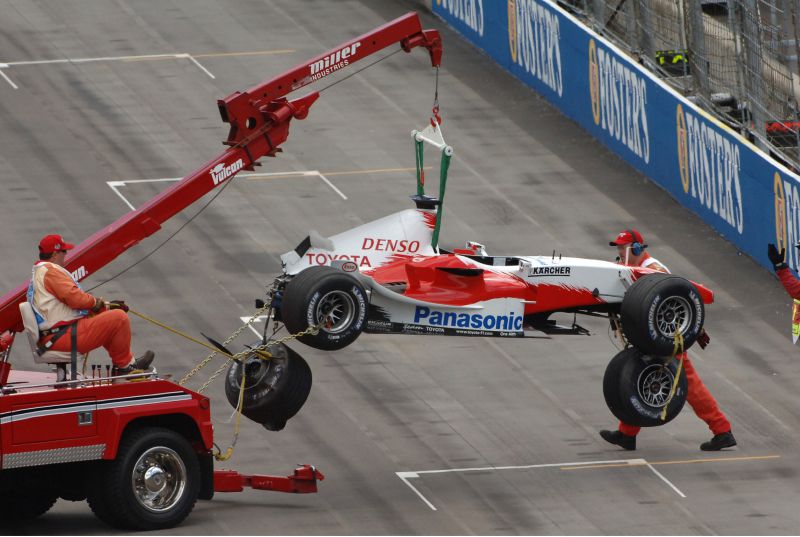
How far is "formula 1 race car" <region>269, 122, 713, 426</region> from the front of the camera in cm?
1902

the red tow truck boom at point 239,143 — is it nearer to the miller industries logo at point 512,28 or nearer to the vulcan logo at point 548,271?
the vulcan logo at point 548,271

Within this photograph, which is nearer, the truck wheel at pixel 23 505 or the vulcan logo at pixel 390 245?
the truck wheel at pixel 23 505

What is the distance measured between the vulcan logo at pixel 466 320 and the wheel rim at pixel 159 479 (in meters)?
3.05

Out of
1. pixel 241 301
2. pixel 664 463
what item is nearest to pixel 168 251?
pixel 241 301

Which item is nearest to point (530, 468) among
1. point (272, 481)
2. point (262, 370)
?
point (272, 481)

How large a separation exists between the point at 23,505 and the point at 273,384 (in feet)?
9.10

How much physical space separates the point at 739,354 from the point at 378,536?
323 inches

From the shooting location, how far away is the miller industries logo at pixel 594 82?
31672 millimetres

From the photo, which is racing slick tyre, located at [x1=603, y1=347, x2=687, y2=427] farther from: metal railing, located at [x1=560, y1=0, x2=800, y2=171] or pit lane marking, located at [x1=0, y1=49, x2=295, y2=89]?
pit lane marking, located at [x1=0, y1=49, x2=295, y2=89]

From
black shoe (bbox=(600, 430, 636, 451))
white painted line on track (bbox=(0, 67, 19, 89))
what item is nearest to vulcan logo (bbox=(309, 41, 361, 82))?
black shoe (bbox=(600, 430, 636, 451))

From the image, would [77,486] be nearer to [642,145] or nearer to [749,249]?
[749,249]

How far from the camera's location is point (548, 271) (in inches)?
766

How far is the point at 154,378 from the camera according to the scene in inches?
699

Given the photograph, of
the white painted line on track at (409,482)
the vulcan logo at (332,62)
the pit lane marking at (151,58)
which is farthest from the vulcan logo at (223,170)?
the pit lane marking at (151,58)
